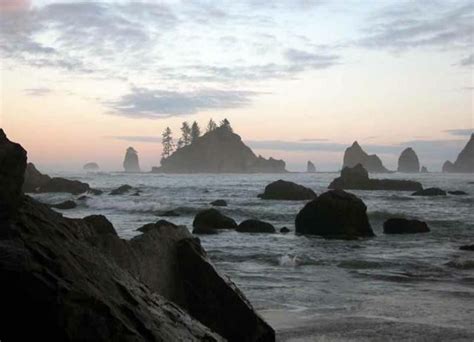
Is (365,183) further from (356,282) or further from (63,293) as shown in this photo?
(63,293)

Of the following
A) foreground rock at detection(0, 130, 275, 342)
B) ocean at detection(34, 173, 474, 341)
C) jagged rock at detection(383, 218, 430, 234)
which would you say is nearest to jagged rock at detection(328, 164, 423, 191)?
ocean at detection(34, 173, 474, 341)

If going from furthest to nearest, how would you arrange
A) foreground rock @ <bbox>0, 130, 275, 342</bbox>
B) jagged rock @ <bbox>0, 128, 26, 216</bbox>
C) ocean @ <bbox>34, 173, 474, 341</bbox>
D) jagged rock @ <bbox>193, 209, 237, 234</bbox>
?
jagged rock @ <bbox>193, 209, 237, 234</bbox>
ocean @ <bbox>34, 173, 474, 341</bbox>
jagged rock @ <bbox>0, 128, 26, 216</bbox>
foreground rock @ <bbox>0, 130, 275, 342</bbox>

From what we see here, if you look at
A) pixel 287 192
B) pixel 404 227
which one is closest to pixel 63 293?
pixel 404 227

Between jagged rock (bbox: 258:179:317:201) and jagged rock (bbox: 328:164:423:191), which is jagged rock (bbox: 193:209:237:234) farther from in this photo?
jagged rock (bbox: 328:164:423:191)

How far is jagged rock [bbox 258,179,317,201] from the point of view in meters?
46.2

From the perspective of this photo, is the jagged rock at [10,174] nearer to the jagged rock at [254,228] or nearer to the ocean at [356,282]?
the ocean at [356,282]

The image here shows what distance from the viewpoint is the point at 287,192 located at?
47.0 metres

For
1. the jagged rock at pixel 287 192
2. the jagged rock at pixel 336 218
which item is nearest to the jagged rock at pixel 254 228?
the jagged rock at pixel 336 218

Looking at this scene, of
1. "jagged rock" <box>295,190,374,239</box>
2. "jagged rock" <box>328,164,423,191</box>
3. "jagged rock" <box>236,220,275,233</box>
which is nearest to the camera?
"jagged rock" <box>295,190,374,239</box>

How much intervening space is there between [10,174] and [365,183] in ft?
213

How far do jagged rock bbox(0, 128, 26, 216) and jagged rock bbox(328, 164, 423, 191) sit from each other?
2524 inches

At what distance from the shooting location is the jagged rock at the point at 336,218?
2266cm

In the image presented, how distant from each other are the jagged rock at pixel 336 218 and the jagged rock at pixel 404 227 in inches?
47.5

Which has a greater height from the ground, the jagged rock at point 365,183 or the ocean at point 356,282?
the jagged rock at point 365,183
